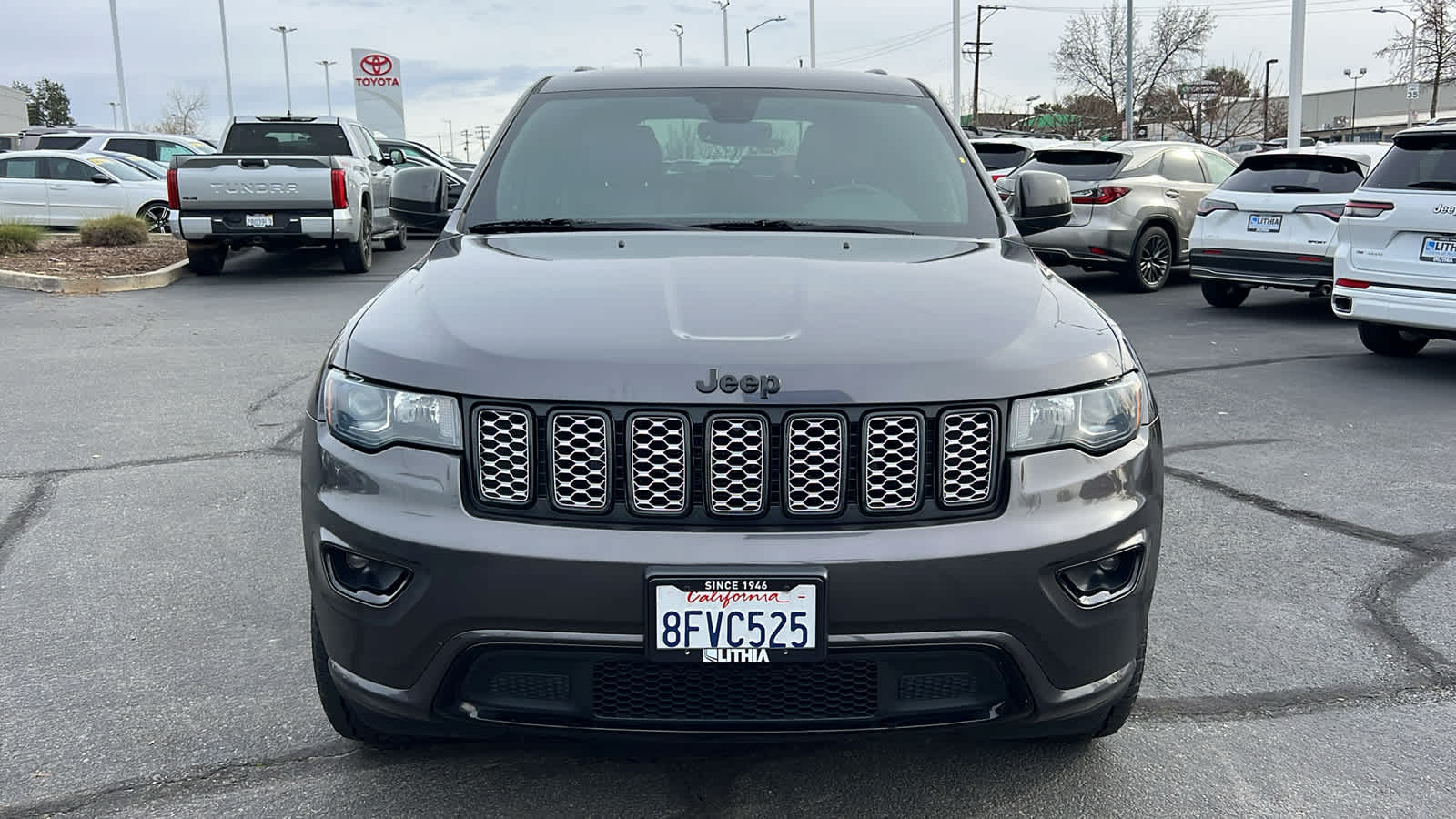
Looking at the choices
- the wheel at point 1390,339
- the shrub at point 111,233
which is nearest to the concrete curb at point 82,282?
the shrub at point 111,233

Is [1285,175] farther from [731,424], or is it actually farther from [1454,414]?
[731,424]

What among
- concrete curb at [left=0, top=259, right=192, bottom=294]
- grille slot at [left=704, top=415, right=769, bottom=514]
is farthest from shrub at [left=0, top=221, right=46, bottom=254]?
grille slot at [left=704, top=415, right=769, bottom=514]

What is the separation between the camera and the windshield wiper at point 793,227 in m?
3.58

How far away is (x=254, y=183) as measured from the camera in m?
13.6

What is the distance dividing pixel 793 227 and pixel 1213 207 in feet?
29.8

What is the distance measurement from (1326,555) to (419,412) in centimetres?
361

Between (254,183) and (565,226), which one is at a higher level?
(254,183)

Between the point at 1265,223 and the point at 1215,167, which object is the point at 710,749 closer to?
the point at 1265,223

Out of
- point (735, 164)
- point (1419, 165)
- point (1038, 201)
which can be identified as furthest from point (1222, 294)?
point (735, 164)

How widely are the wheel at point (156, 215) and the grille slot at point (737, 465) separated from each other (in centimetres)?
1985

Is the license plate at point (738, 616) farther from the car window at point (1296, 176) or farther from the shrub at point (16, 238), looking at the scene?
the shrub at point (16, 238)

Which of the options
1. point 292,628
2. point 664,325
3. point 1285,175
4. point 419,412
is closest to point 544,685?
point 419,412

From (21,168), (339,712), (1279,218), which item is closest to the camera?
(339,712)

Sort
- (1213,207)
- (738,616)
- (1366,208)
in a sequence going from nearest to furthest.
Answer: (738,616) < (1366,208) < (1213,207)
